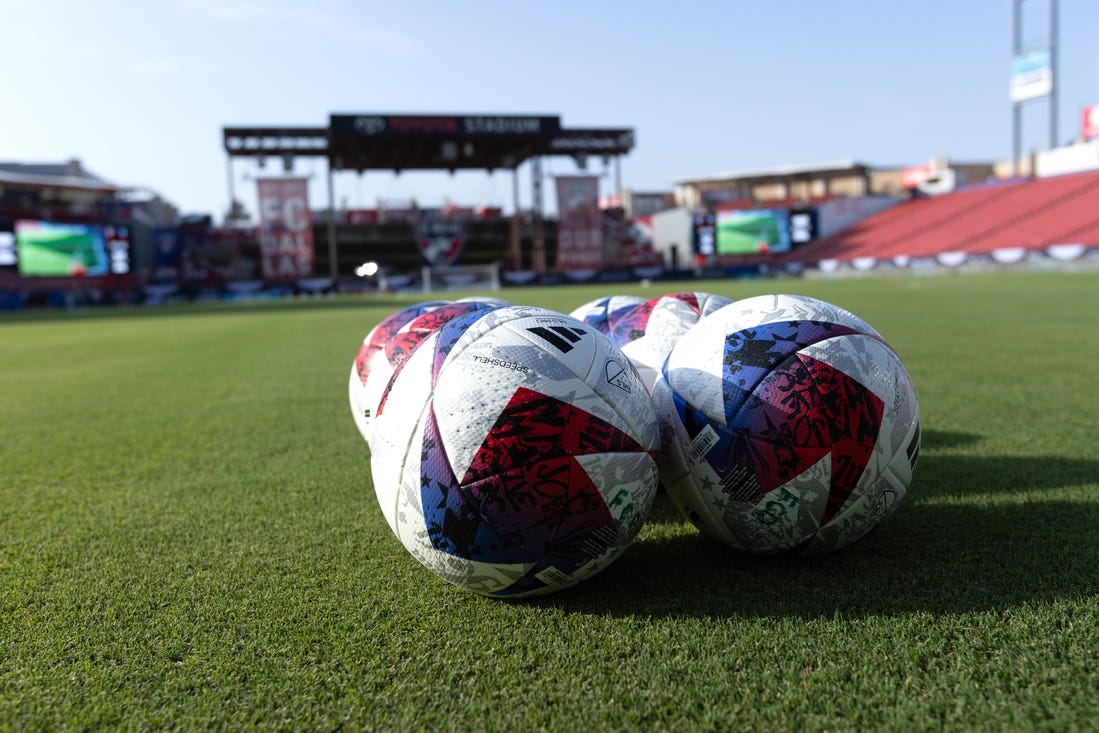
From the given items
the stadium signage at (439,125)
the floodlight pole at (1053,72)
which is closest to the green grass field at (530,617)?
the stadium signage at (439,125)

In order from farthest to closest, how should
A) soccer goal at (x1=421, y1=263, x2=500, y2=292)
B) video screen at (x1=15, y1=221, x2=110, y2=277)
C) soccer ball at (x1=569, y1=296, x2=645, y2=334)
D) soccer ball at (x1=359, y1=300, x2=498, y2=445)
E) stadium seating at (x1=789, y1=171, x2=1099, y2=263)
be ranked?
soccer goal at (x1=421, y1=263, x2=500, y2=292) < stadium seating at (x1=789, y1=171, x2=1099, y2=263) < video screen at (x1=15, y1=221, x2=110, y2=277) < soccer ball at (x1=569, y1=296, x2=645, y2=334) < soccer ball at (x1=359, y1=300, x2=498, y2=445)

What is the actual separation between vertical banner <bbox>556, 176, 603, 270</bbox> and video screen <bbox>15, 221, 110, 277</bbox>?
26908 mm

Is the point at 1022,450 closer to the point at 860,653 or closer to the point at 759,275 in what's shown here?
the point at 860,653

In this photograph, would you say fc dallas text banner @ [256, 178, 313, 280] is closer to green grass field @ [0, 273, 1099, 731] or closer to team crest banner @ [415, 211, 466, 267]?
team crest banner @ [415, 211, 466, 267]

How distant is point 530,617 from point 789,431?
3.73ft

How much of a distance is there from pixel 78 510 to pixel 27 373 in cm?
844

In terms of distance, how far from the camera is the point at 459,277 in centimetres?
4709

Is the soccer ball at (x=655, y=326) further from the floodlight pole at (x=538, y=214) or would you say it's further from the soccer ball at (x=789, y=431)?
the floodlight pole at (x=538, y=214)

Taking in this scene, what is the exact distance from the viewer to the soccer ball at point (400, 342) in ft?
12.8

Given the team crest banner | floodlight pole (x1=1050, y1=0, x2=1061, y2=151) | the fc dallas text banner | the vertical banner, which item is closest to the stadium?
the fc dallas text banner

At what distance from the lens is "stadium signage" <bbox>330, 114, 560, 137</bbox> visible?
4209 cm

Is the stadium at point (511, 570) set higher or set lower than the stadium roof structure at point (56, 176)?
lower

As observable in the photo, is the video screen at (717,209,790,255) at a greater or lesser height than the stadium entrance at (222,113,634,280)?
lesser

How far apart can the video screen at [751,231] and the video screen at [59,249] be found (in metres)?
37.6
